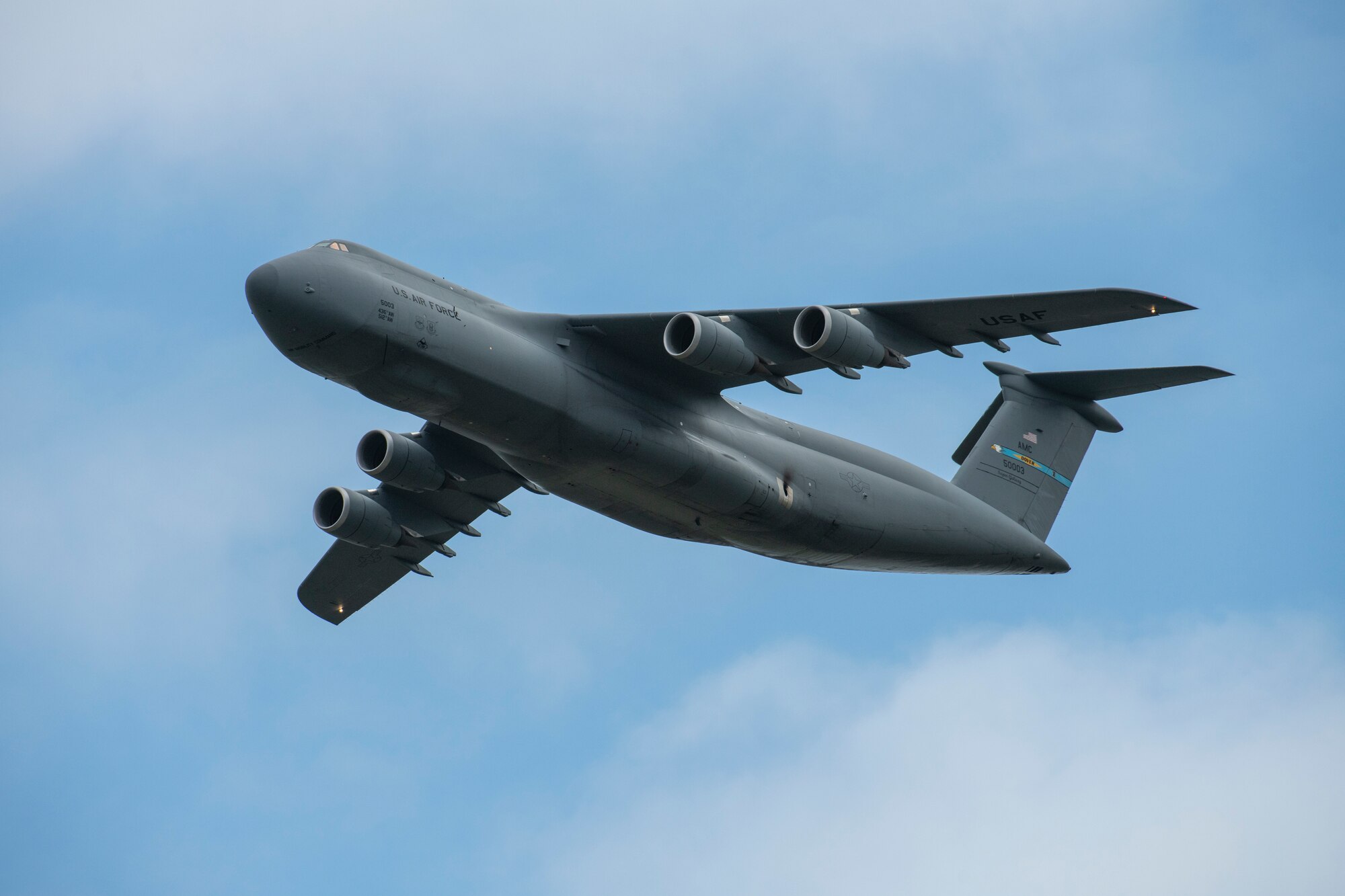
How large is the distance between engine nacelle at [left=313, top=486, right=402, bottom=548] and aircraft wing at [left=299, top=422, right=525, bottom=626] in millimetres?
376

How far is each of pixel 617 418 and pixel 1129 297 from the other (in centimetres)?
513

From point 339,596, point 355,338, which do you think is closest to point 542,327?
point 355,338

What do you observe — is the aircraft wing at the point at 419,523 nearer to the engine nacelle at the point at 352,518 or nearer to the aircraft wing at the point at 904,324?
the engine nacelle at the point at 352,518

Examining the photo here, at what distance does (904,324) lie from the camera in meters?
15.8

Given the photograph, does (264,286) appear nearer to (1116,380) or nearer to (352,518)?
(352,518)

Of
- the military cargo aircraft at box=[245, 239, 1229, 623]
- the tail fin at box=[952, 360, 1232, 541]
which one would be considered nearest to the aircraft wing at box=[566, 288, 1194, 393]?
the military cargo aircraft at box=[245, 239, 1229, 623]

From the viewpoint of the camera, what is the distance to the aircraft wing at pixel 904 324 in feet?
49.8

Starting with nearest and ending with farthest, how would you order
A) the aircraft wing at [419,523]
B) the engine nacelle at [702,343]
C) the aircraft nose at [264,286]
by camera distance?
the aircraft nose at [264,286] → the engine nacelle at [702,343] → the aircraft wing at [419,523]

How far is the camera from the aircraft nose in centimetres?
1372

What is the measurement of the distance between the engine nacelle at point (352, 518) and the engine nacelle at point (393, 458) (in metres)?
1.24

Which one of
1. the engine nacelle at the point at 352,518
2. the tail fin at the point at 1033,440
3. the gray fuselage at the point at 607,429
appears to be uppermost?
the tail fin at the point at 1033,440

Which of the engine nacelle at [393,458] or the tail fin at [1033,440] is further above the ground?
the tail fin at [1033,440]

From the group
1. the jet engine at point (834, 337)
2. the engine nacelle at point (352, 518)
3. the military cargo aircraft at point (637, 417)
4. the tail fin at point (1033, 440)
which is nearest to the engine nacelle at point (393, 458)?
the military cargo aircraft at point (637, 417)

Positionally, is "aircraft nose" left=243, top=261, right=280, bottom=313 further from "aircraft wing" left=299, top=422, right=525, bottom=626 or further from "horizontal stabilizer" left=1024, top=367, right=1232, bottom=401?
"horizontal stabilizer" left=1024, top=367, right=1232, bottom=401
